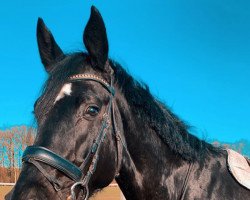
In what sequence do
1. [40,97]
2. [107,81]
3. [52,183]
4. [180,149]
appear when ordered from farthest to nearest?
[180,149] < [107,81] < [40,97] < [52,183]

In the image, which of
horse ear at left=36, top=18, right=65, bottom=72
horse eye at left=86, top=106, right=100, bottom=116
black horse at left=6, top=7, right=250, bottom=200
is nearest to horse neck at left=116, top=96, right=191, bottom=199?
black horse at left=6, top=7, right=250, bottom=200

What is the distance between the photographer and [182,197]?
3.60m

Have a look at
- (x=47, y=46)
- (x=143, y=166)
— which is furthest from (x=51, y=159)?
(x=47, y=46)

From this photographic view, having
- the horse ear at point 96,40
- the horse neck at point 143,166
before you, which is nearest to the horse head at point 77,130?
the horse ear at point 96,40

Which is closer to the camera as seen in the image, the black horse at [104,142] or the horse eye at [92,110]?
the black horse at [104,142]

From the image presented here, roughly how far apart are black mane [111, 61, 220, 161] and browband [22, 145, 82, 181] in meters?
1.09

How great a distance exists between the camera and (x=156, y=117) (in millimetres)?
3750

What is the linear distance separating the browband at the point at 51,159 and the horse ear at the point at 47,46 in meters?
1.37

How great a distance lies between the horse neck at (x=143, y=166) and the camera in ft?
11.6

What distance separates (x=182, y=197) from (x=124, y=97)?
119 cm

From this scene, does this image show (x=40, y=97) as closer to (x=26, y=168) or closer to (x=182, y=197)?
(x=26, y=168)

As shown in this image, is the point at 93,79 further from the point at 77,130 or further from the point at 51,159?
the point at 51,159

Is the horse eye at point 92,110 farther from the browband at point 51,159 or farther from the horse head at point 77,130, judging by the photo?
the browband at point 51,159

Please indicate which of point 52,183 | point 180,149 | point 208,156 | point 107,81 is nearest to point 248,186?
point 208,156
